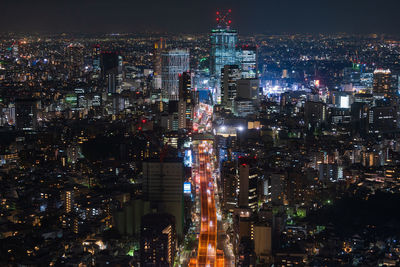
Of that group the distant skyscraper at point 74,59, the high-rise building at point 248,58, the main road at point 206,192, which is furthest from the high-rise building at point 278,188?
the distant skyscraper at point 74,59

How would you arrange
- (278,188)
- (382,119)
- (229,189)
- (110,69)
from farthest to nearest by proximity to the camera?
1. (110,69)
2. (382,119)
3. (278,188)
4. (229,189)

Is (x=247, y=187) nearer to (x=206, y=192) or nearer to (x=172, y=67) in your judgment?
(x=206, y=192)

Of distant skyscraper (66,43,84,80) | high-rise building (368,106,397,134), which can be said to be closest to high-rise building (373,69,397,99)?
high-rise building (368,106,397,134)

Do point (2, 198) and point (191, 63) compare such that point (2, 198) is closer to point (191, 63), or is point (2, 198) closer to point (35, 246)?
point (35, 246)

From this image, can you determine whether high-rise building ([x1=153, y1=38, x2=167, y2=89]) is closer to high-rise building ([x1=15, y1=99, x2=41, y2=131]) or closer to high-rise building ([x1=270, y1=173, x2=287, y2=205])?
high-rise building ([x1=15, y1=99, x2=41, y2=131])

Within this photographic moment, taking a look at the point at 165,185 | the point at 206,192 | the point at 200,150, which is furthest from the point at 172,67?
the point at 165,185

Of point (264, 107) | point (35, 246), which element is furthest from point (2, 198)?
point (264, 107)

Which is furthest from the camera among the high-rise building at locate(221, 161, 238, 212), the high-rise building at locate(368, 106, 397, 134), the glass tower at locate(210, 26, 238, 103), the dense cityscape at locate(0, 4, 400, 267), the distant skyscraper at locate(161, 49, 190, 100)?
the glass tower at locate(210, 26, 238, 103)
